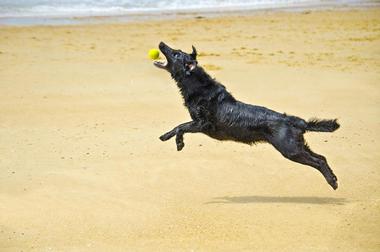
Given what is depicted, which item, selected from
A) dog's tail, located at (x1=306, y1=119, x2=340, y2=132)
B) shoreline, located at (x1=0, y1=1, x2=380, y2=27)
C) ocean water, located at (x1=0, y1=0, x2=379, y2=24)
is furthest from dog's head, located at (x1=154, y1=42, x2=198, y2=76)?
ocean water, located at (x1=0, y1=0, x2=379, y2=24)

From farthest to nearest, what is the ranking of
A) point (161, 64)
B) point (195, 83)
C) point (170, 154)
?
point (170, 154), point (161, 64), point (195, 83)

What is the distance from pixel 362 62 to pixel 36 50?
7.17 m

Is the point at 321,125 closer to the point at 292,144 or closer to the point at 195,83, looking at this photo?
the point at 292,144

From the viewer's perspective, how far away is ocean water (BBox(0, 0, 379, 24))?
963 inches

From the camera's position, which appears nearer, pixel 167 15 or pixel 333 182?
pixel 333 182

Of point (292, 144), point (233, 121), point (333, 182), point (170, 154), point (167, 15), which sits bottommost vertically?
point (167, 15)

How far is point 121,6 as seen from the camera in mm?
26312

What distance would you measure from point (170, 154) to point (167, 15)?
547 inches

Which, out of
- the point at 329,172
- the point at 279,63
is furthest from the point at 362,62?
the point at 329,172

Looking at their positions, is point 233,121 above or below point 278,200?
above

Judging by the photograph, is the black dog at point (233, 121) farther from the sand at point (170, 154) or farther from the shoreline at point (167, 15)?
the shoreline at point (167, 15)

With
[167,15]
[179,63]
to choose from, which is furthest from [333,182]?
[167,15]

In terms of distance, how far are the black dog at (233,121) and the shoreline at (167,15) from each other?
13.3 m

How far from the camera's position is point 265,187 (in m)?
9.31
